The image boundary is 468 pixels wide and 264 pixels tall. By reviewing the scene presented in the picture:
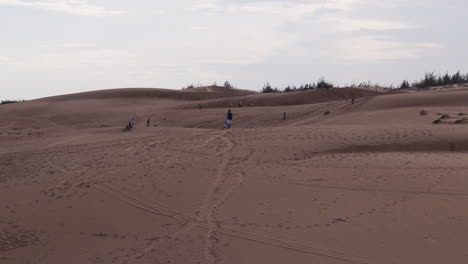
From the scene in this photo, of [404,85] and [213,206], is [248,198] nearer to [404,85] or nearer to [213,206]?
[213,206]

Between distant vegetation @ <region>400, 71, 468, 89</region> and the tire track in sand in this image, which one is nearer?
the tire track in sand

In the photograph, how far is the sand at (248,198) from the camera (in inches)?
226

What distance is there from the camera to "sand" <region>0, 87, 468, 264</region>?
573 centimetres

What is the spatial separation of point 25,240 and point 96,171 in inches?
122

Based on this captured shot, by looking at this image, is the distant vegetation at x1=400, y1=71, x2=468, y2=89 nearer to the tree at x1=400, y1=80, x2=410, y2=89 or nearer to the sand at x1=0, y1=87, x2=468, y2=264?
the tree at x1=400, y1=80, x2=410, y2=89

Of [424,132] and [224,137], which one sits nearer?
[424,132]

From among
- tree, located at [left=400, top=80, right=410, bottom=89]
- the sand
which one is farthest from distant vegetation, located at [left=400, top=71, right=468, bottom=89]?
the sand

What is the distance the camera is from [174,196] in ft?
25.4

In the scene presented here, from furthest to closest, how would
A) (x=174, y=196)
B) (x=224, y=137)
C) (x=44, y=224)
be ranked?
(x=224, y=137)
(x=174, y=196)
(x=44, y=224)

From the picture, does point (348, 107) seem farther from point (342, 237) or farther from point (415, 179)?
point (342, 237)

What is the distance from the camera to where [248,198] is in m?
7.51

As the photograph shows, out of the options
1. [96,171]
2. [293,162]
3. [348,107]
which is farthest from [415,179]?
[348,107]

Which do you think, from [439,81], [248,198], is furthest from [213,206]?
[439,81]

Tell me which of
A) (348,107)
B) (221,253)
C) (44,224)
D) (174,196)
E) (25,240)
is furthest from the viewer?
(348,107)
